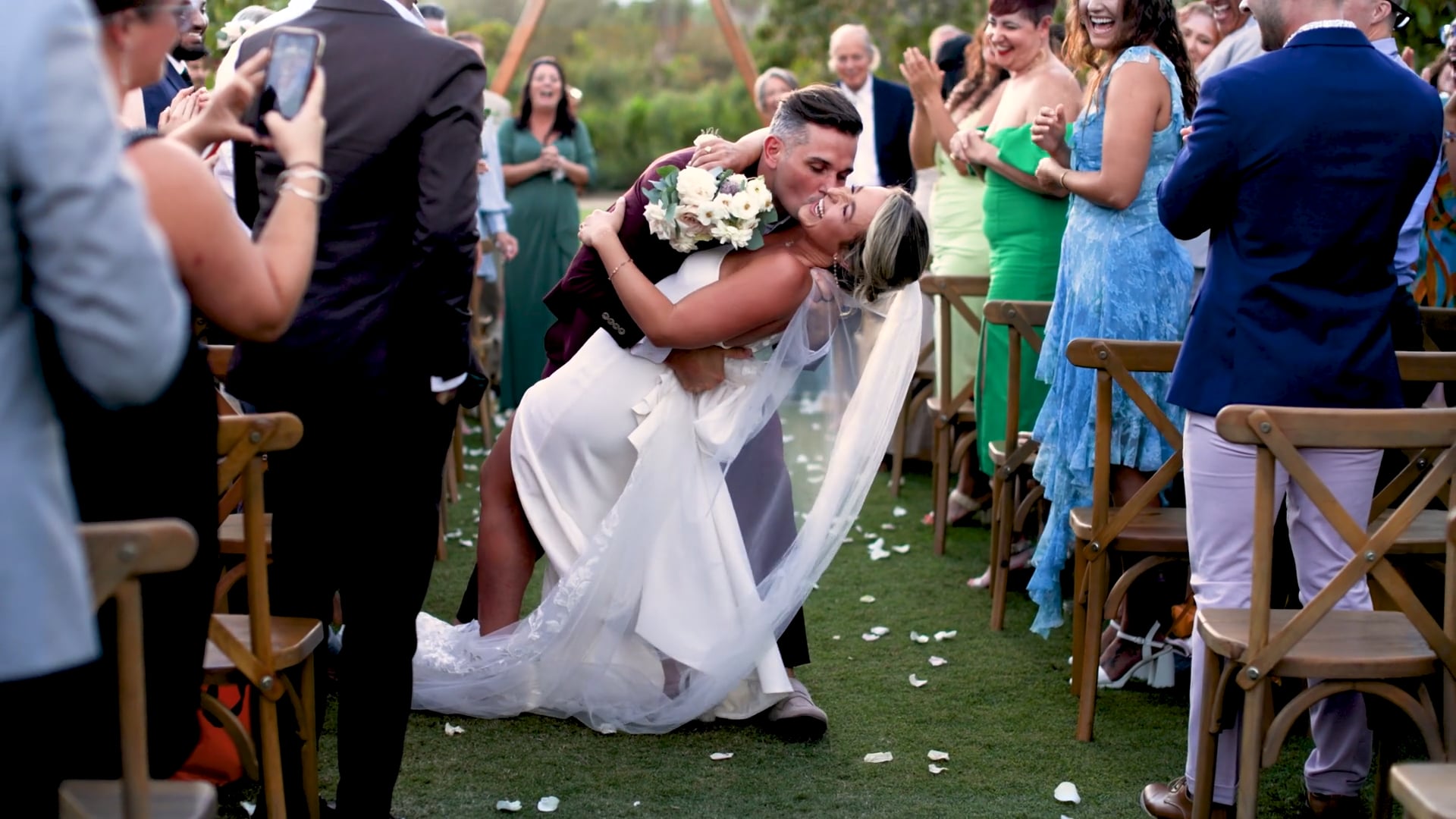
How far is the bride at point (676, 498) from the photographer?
3.93 metres

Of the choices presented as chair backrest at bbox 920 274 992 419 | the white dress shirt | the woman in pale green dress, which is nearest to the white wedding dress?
chair backrest at bbox 920 274 992 419

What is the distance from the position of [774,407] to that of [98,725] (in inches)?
94.0

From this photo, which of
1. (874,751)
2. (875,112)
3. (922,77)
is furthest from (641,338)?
(875,112)

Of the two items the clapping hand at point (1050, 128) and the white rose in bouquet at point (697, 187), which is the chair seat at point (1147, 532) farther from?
the white rose in bouquet at point (697, 187)

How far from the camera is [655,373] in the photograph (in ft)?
13.4

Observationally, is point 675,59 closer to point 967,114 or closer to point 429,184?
point 967,114

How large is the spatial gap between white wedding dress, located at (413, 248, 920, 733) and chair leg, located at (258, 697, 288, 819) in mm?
1227

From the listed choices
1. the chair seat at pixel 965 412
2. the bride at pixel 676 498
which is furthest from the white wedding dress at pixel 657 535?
the chair seat at pixel 965 412

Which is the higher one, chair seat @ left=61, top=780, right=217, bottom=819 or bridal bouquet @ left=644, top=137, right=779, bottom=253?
bridal bouquet @ left=644, top=137, right=779, bottom=253

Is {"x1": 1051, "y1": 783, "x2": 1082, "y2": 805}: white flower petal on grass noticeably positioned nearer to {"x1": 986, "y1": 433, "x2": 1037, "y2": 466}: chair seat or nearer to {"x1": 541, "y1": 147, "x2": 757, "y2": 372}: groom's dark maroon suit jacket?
{"x1": 986, "y1": 433, "x2": 1037, "y2": 466}: chair seat

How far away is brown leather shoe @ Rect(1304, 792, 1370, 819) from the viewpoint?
337 cm

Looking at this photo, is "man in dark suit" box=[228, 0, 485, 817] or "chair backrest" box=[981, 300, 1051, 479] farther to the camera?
"chair backrest" box=[981, 300, 1051, 479]

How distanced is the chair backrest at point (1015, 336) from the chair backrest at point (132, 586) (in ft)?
10.7

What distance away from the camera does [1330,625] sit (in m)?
3.10
